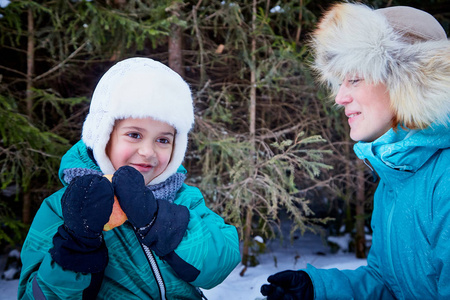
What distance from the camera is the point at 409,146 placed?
141 cm

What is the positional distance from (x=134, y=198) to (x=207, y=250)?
0.42 meters

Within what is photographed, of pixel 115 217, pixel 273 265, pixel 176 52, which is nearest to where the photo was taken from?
pixel 115 217

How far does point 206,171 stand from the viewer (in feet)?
13.7

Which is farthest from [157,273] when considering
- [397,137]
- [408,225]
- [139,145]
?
[397,137]

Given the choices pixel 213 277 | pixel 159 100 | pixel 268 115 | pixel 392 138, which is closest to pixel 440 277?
pixel 392 138

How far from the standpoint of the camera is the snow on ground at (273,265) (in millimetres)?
3574

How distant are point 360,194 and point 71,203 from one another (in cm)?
523

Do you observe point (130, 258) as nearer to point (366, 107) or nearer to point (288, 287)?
point (288, 287)

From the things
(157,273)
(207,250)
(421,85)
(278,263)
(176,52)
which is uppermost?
(176,52)

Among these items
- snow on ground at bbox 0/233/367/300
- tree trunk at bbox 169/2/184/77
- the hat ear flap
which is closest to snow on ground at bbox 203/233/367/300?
snow on ground at bbox 0/233/367/300

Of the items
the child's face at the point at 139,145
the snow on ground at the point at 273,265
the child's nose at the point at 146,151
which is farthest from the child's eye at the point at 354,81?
the snow on ground at the point at 273,265

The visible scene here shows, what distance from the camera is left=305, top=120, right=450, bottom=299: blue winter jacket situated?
1343mm

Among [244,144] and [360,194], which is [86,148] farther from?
[360,194]

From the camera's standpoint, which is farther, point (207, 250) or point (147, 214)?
point (207, 250)
